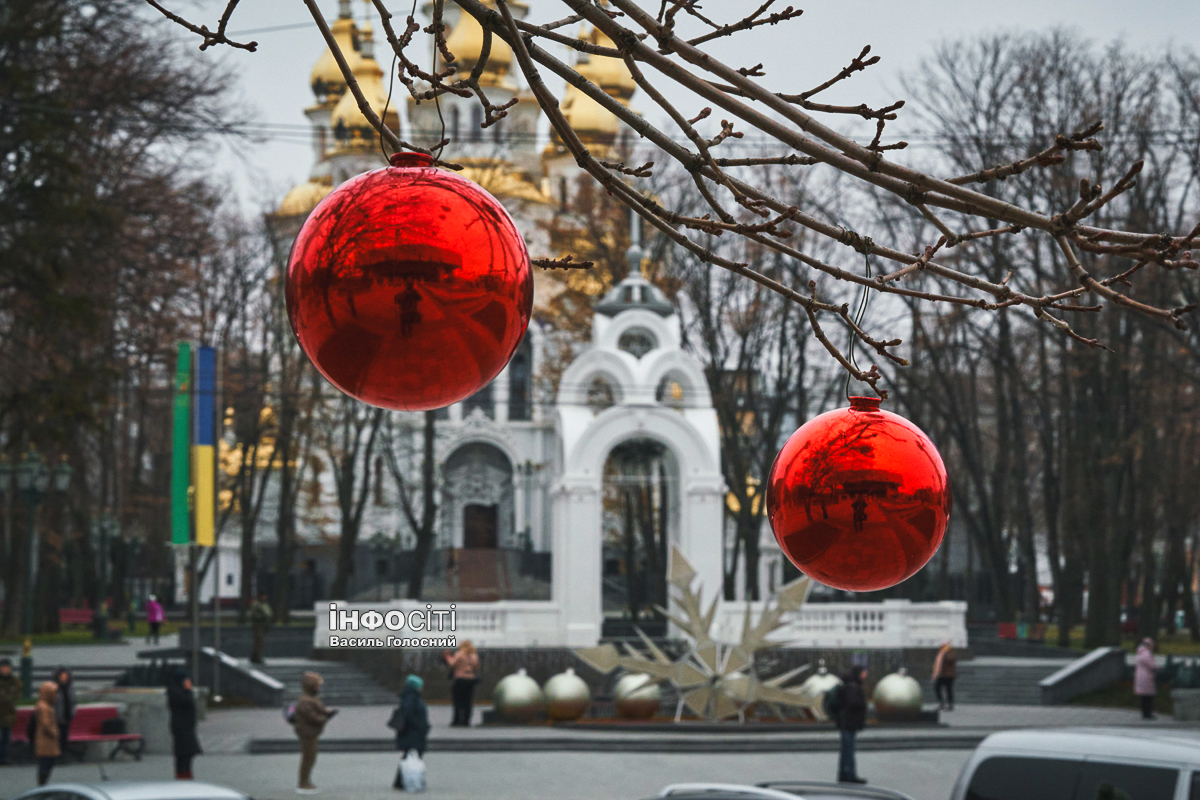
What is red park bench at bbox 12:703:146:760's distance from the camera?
1927 cm

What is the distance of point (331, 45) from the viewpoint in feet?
10.4

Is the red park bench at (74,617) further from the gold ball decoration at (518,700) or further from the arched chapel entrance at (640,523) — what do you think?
the gold ball decoration at (518,700)

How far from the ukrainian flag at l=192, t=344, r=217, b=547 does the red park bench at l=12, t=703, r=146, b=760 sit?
9.75 feet

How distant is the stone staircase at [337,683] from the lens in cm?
2766

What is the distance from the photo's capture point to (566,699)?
2277cm

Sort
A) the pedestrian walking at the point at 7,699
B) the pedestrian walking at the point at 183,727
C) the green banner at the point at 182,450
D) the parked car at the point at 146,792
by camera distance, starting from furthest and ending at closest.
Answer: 1. the green banner at the point at 182,450
2. the pedestrian walking at the point at 7,699
3. the pedestrian walking at the point at 183,727
4. the parked car at the point at 146,792

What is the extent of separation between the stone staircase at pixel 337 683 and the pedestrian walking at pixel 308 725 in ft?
37.3

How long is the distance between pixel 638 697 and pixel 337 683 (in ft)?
27.0

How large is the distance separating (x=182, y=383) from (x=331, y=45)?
758 inches

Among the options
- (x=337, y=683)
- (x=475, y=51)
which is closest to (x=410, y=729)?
(x=337, y=683)

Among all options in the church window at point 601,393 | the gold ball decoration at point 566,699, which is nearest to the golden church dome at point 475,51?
the church window at point 601,393

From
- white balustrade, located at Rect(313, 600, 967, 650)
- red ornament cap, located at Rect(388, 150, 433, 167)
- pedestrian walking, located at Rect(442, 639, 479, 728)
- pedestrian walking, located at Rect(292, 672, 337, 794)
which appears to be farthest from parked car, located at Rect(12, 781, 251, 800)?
white balustrade, located at Rect(313, 600, 967, 650)

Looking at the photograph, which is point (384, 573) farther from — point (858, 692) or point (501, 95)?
point (858, 692)

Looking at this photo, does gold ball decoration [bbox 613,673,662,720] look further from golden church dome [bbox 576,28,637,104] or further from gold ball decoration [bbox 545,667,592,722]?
golden church dome [bbox 576,28,637,104]
